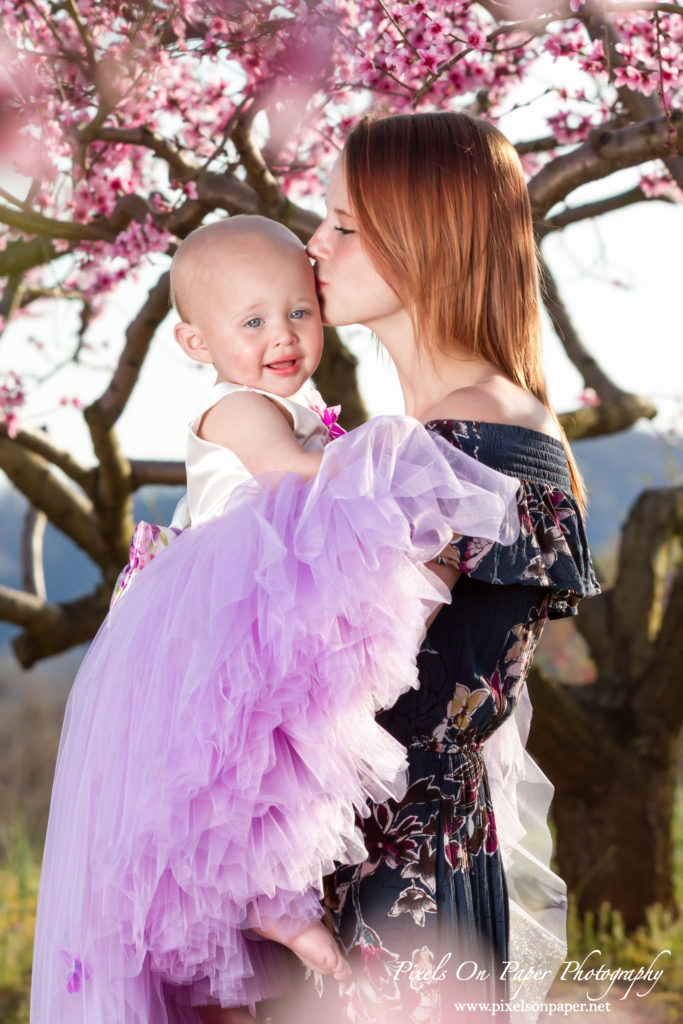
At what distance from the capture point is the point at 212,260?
174 cm

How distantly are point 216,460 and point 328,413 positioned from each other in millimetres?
334

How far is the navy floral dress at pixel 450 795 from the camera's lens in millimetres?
1492

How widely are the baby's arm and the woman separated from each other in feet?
0.63

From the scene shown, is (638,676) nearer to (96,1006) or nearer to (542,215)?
(542,215)

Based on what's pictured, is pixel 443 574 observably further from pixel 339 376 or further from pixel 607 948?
pixel 607 948

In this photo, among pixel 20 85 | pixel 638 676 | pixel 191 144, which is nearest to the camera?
pixel 20 85

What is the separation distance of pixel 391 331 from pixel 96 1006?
1.05m

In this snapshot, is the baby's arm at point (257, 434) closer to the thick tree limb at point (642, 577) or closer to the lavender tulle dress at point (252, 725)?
the lavender tulle dress at point (252, 725)

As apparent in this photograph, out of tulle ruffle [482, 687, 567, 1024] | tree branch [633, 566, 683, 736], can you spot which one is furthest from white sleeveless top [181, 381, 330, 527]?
tree branch [633, 566, 683, 736]

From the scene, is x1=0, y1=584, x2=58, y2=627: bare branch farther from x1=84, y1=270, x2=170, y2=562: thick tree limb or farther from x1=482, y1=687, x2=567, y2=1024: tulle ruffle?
x1=482, y1=687, x2=567, y2=1024: tulle ruffle

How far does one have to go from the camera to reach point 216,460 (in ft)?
5.23

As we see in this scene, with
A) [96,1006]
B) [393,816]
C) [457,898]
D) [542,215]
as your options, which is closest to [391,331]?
[393,816]

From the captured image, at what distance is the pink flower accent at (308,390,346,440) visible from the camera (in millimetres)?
1812

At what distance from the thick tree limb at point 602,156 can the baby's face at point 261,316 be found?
1.17 meters
